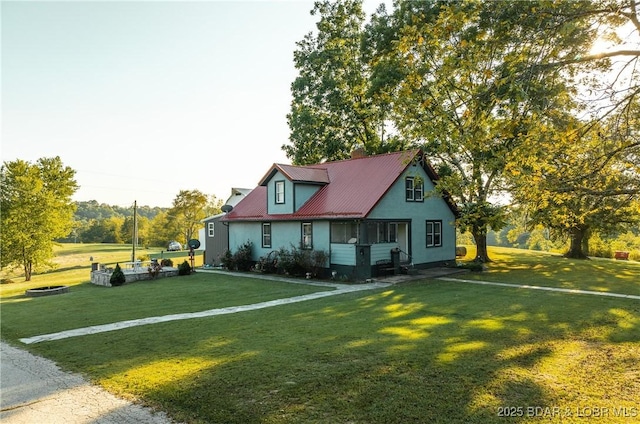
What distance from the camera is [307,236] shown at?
71.9ft

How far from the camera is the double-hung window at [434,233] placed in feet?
76.1

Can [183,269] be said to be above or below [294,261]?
below

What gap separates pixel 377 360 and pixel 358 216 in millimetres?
11905

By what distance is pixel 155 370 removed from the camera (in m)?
7.06

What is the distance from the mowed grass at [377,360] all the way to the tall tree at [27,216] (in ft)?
65.1

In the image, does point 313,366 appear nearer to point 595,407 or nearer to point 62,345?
point 595,407

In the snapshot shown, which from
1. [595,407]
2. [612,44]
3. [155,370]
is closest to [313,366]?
[155,370]

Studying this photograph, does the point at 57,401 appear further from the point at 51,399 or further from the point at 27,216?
the point at 27,216

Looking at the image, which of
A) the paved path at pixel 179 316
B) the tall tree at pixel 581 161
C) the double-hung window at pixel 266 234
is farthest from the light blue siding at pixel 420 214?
the tall tree at pixel 581 161

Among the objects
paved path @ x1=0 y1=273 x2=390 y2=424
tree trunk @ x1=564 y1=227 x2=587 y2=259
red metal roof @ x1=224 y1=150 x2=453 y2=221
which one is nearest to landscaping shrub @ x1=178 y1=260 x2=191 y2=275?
red metal roof @ x1=224 y1=150 x2=453 y2=221

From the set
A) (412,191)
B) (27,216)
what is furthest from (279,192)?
(27,216)

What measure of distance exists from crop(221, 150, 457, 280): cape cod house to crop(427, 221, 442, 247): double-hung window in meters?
0.06

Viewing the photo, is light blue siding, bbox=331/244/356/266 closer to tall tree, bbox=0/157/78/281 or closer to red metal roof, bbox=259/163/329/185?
red metal roof, bbox=259/163/329/185

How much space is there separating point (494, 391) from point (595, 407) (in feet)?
3.92
